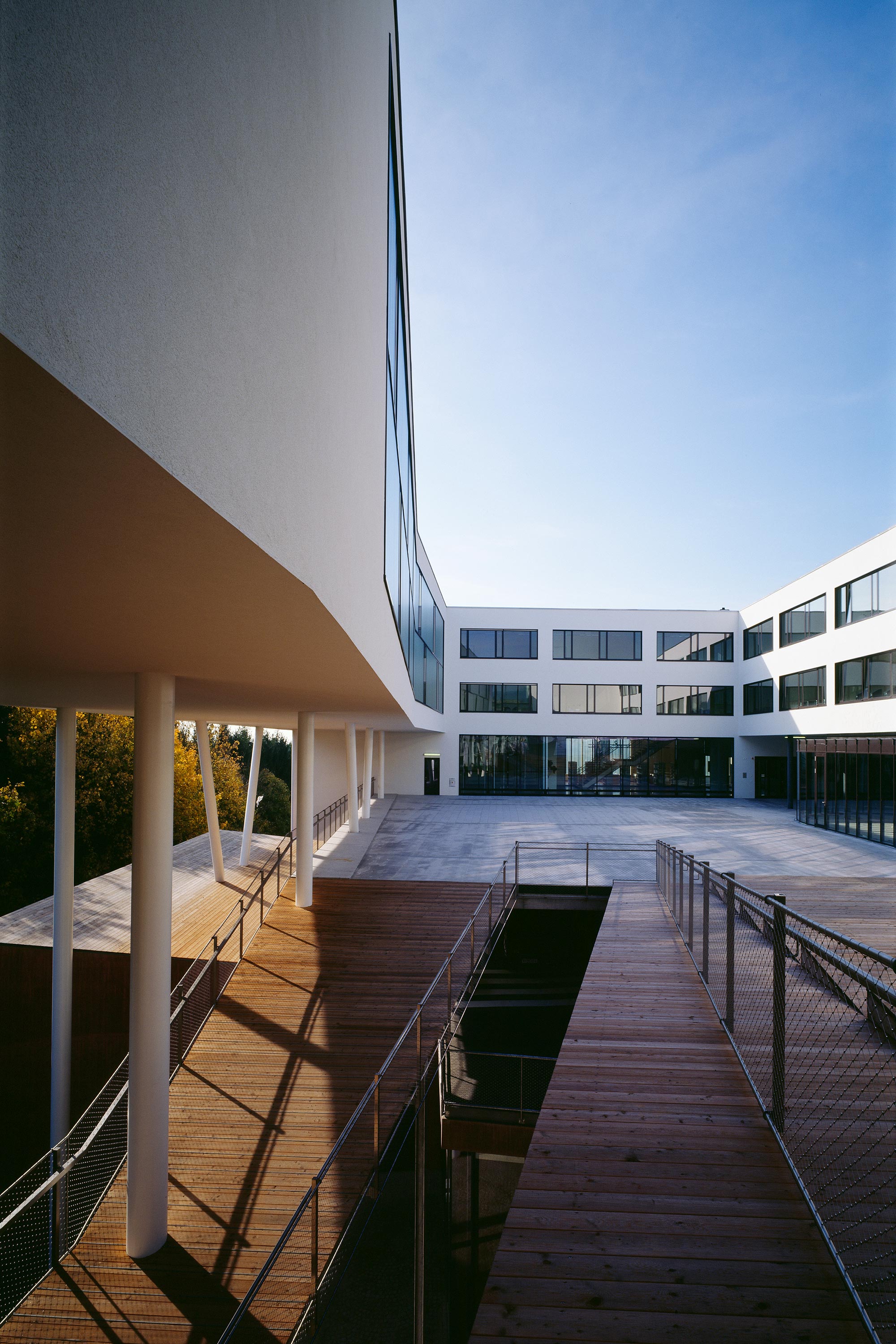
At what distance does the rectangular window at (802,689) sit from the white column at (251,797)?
64.9 feet

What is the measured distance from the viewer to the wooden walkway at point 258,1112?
5.66m

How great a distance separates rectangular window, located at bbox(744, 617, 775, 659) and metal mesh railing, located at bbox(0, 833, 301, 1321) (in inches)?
1086

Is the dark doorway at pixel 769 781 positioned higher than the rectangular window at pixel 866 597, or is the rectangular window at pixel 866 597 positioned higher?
the rectangular window at pixel 866 597

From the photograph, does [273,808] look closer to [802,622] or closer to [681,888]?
[802,622]

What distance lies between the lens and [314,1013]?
1017cm

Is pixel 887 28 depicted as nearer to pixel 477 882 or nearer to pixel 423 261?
pixel 423 261

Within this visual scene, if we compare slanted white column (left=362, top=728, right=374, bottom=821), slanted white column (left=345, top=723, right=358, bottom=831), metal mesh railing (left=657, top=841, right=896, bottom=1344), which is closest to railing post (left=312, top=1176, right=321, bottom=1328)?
metal mesh railing (left=657, top=841, right=896, bottom=1344)

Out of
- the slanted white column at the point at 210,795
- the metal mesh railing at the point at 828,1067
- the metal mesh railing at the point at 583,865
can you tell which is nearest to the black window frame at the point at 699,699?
the metal mesh railing at the point at 583,865

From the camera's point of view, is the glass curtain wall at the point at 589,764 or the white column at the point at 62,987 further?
the glass curtain wall at the point at 589,764

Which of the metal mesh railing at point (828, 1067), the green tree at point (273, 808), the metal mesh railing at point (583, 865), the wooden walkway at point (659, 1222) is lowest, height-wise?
the green tree at point (273, 808)

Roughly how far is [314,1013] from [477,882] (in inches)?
203

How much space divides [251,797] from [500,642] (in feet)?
58.9

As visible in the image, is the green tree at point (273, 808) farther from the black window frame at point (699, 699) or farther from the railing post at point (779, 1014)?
the railing post at point (779, 1014)

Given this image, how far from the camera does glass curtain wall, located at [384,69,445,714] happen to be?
850cm
